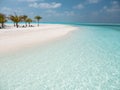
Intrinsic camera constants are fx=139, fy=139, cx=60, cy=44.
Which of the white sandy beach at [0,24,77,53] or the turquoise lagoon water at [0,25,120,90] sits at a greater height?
the white sandy beach at [0,24,77,53]

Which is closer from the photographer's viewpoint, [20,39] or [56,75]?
[56,75]

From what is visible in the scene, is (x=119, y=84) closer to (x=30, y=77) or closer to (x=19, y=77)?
(x=30, y=77)

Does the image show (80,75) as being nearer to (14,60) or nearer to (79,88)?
(79,88)

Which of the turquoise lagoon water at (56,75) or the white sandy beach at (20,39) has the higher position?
the white sandy beach at (20,39)

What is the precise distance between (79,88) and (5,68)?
3540 millimetres

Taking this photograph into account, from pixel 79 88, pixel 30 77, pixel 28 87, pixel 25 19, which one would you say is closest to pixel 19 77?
pixel 30 77

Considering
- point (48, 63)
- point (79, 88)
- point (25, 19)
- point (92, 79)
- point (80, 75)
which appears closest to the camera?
point (79, 88)

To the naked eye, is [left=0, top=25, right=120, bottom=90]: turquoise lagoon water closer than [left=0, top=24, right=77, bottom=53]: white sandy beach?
Yes

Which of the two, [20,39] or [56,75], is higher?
[20,39]

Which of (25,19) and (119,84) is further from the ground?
(25,19)

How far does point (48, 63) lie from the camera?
7.20 m

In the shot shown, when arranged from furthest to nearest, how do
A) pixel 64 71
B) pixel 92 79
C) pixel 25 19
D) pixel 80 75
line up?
pixel 25 19 < pixel 64 71 < pixel 80 75 < pixel 92 79

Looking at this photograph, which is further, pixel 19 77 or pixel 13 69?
pixel 13 69

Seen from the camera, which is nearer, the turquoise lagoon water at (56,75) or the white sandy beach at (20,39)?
the turquoise lagoon water at (56,75)
